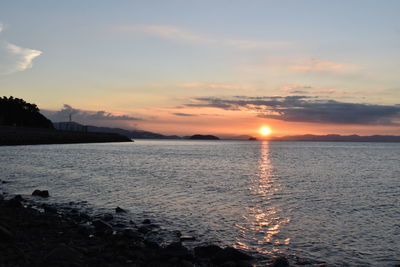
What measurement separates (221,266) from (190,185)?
81.2 feet

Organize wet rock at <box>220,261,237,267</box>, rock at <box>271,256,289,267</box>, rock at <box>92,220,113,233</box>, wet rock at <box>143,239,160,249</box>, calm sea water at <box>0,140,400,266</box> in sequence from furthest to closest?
rock at <box>92,220,113,233</box> < calm sea water at <box>0,140,400,266</box> < wet rock at <box>143,239,160,249</box> < rock at <box>271,256,289,267</box> < wet rock at <box>220,261,237,267</box>

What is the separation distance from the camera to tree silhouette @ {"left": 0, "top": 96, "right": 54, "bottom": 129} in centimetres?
16180

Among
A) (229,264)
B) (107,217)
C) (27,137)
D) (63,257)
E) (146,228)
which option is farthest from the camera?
(27,137)

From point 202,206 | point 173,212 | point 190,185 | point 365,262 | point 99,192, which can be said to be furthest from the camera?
point 190,185

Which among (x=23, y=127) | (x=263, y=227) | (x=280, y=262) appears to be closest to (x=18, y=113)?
(x=23, y=127)

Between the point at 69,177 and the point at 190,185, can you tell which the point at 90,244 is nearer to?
the point at 190,185

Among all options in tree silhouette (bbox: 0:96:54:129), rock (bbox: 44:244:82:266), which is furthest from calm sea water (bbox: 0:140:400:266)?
tree silhouette (bbox: 0:96:54:129)

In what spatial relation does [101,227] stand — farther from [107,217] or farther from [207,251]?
[207,251]

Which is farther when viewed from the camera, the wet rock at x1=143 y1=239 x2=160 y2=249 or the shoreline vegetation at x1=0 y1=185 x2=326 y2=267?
the wet rock at x1=143 y1=239 x2=160 y2=249

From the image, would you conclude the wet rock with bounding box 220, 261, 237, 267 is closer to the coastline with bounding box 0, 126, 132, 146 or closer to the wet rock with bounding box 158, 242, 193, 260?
the wet rock with bounding box 158, 242, 193, 260

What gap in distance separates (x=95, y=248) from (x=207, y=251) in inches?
190

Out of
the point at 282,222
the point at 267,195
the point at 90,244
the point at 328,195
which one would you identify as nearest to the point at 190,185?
the point at 267,195

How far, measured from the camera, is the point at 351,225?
68.5 ft

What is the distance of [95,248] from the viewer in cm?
1396
